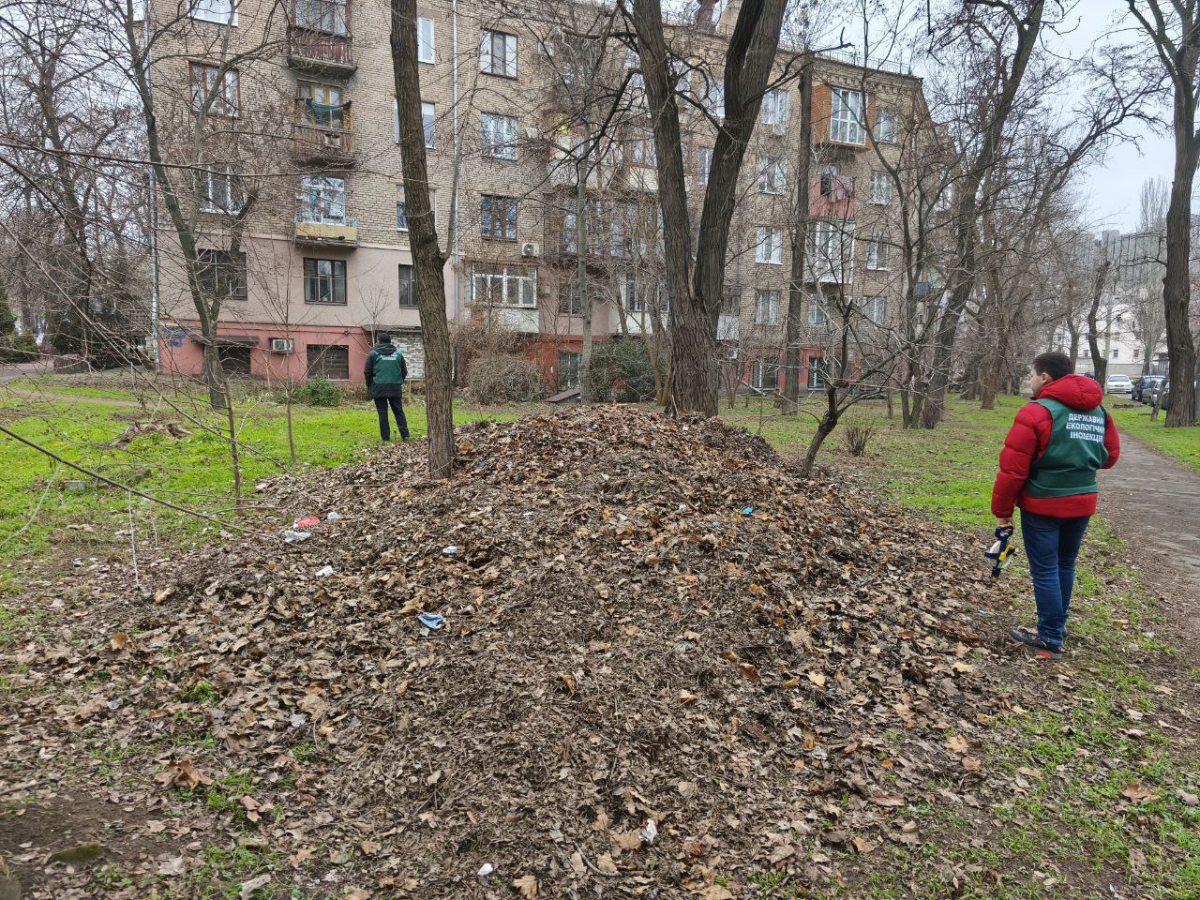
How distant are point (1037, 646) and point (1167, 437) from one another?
17.2m

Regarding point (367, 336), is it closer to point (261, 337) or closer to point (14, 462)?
point (261, 337)

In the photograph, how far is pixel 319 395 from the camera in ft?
59.4

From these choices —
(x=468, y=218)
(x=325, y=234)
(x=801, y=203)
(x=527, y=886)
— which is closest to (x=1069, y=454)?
(x=527, y=886)

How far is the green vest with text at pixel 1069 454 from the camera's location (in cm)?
432

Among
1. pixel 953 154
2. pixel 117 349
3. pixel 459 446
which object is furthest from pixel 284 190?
pixel 117 349

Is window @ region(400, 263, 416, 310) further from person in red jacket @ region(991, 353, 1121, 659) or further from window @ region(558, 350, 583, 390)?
person in red jacket @ region(991, 353, 1121, 659)

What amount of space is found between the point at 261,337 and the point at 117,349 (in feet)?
78.2

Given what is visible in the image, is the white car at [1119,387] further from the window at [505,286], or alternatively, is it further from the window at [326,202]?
the window at [326,202]

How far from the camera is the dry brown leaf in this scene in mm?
2760

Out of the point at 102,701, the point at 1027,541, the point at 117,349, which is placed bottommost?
the point at 102,701

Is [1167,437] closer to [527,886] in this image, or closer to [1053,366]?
[1053,366]

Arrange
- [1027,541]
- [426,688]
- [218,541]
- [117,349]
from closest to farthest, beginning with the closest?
[117,349]
[426,688]
[1027,541]
[218,541]

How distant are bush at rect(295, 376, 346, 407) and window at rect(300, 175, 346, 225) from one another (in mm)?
9379

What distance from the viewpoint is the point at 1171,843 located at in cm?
304
